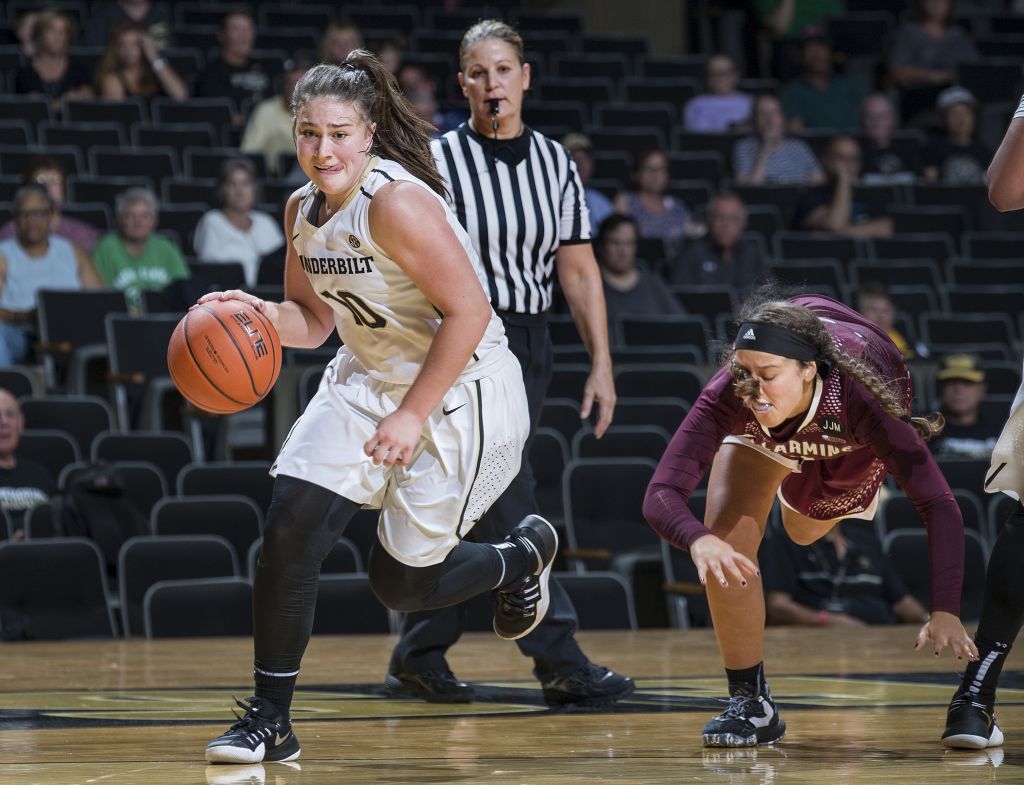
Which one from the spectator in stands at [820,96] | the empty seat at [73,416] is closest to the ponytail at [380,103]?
the empty seat at [73,416]

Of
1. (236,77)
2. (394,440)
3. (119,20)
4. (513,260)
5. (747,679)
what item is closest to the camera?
(394,440)

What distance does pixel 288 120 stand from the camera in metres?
9.27

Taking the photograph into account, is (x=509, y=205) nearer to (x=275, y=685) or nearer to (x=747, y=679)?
(x=747, y=679)

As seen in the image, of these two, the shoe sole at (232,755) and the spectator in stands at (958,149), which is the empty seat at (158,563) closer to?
the shoe sole at (232,755)

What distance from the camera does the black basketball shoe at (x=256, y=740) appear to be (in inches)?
111

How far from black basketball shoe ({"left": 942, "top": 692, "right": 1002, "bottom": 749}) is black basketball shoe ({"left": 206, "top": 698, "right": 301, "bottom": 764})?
1.29 m

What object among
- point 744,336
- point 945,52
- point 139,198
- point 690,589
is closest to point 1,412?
point 139,198

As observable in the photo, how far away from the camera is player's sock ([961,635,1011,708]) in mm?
3074

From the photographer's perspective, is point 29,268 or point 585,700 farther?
point 29,268

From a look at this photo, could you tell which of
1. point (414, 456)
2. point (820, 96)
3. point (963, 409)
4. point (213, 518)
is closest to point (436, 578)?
point (414, 456)

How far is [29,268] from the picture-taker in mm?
7500

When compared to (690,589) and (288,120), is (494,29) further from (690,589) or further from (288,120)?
(288,120)

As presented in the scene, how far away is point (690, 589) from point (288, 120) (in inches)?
189

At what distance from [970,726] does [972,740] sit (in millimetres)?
28
